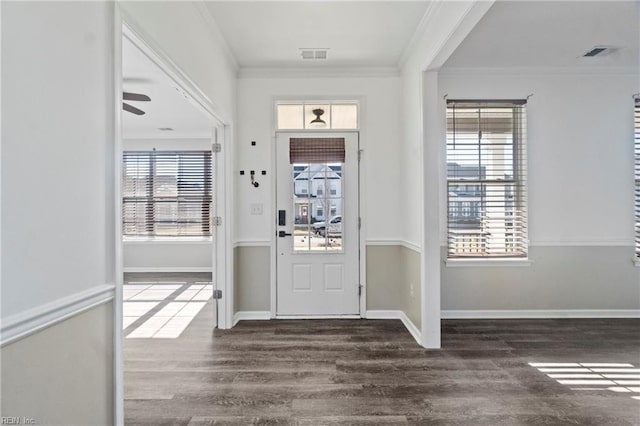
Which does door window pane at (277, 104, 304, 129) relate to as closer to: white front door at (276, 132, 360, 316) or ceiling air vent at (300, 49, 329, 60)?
white front door at (276, 132, 360, 316)

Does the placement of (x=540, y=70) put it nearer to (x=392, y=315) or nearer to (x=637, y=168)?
(x=637, y=168)

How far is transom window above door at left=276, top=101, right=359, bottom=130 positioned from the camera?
372cm

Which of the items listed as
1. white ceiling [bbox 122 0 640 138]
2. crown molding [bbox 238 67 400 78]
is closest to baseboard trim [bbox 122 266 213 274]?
white ceiling [bbox 122 0 640 138]

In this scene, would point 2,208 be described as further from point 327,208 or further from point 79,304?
point 327,208

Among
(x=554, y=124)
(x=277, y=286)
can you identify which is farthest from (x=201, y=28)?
(x=554, y=124)

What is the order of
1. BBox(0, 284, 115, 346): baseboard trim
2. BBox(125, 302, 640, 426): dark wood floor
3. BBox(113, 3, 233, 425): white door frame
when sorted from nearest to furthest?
1. BBox(0, 284, 115, 346): baseboard trim
2. BBox(113, 3, 233, 425): white door frame
3. BBox(125, 302, 640, 426): dark wood floor

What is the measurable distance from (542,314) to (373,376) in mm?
2394

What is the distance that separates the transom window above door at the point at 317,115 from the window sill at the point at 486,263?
1.84 metres

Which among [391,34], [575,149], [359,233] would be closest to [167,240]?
[359,233]

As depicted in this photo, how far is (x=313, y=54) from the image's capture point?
10.9 ft

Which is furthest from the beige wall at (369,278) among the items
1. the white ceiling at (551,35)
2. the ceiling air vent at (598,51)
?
the ceiling air vent at (598,51)

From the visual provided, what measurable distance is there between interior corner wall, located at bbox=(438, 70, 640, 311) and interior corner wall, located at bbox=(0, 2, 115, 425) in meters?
3.18

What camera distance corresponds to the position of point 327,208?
3.71 m

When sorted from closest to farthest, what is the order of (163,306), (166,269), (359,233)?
(359,233) < (163,306) < (166,269)
